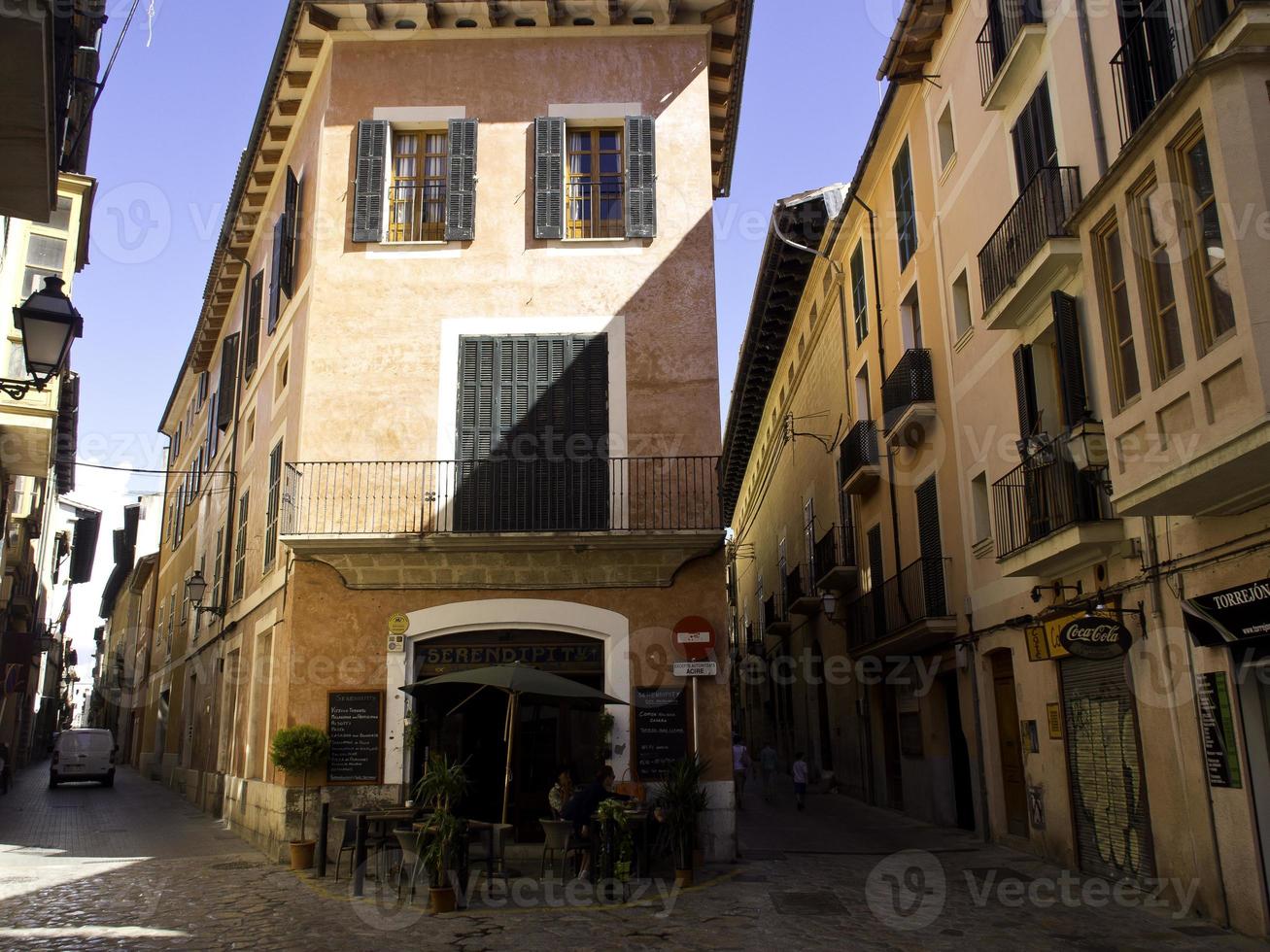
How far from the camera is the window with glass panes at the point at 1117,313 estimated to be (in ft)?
33.5

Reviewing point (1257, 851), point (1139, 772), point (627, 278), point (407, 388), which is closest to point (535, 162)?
point (627, 278)

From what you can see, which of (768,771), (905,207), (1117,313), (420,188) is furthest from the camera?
(768,771)

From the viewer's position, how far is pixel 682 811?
1205cm

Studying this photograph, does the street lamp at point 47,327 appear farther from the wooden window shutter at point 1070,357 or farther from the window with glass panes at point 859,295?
the window with glass panes at point 859,295

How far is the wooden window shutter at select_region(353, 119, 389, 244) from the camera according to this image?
15.5 meters

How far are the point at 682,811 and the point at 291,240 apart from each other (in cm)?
1061

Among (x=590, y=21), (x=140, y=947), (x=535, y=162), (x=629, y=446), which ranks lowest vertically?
(x=140, y=947)

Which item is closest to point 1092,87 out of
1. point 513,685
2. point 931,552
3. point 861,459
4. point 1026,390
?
point 1026,390

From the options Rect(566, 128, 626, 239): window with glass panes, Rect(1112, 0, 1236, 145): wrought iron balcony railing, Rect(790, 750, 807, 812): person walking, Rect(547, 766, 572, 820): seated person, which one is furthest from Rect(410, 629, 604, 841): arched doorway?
Rect(790, 750, 807, 812): person walking

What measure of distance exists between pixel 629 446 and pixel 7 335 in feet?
29.4

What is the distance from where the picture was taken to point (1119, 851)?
487 inches

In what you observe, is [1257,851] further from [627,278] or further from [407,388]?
[407,388]

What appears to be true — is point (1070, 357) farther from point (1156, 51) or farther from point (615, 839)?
point (615, 839)

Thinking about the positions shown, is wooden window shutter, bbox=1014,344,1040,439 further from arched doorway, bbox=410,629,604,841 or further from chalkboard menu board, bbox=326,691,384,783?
chalkboard menu board, bbox=326,691,384,783
